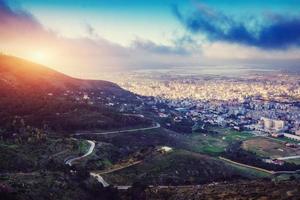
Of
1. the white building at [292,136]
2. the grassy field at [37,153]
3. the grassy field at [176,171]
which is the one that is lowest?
the white building at [292,136]

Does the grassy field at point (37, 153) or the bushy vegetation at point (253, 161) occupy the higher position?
the grassy field at point (37, 153)

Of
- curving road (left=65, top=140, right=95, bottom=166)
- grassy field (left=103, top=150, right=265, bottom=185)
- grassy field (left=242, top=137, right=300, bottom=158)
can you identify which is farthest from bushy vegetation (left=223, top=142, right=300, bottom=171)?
curving road (left=65, top=140, right=95, bottom=166)

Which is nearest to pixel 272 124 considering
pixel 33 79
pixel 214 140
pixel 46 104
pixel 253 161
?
pixel 214 140

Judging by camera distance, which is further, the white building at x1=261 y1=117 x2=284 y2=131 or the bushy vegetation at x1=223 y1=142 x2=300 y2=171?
the white building at x1=261 y1=117 x2=284 y2=131

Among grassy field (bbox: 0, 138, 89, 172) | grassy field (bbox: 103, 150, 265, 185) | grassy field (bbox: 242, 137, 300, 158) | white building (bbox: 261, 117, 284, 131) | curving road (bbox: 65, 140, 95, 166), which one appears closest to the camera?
grassy field (bbox: 0, 138, 89, 172)

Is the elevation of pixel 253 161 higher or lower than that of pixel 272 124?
higher

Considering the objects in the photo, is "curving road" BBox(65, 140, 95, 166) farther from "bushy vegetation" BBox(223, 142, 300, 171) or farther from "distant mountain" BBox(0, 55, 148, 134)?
"bushy vegetation" BBox(223, 142, 300, 171)

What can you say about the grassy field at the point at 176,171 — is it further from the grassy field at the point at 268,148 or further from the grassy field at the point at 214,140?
the grassy field at the point at 268,148

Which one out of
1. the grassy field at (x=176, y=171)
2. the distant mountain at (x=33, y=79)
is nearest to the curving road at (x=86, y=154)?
the grassy field at (x=176, y=171)

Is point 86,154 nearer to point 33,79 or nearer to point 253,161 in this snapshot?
point 253,161
